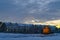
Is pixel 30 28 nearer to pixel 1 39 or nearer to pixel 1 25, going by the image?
pixel 1 25

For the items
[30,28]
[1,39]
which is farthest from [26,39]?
[30,28]

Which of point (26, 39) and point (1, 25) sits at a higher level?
point (1, 25)

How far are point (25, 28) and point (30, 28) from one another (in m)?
1.38

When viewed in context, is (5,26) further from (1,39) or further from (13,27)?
(1,39)

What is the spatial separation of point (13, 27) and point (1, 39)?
26.2 metres

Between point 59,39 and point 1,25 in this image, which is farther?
point 1,25

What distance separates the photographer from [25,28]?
149ft

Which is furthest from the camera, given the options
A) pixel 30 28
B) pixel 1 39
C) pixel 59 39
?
pixel 30 28

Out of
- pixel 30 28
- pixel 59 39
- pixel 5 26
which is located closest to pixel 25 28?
pixel 30 28

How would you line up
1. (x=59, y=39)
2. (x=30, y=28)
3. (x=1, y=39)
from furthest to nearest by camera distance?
(x=30, y=28) → (x=59, y=39) → (x=1, y=39)

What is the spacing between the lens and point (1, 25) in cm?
4562

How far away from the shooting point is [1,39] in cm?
1955

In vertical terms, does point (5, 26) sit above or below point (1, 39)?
above

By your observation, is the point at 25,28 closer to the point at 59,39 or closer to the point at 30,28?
the point at 30,28
